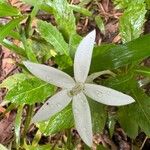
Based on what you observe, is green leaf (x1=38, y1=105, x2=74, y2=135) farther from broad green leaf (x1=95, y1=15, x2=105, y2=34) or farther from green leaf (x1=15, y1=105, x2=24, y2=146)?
broad green leaf (x1=95, y1=15, x2=105, y2=34)

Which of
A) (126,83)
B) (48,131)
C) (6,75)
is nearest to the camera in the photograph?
(126,83)

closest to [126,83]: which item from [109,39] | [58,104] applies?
[58,104]

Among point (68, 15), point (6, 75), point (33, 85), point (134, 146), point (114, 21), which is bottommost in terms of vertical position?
point (134, 146)

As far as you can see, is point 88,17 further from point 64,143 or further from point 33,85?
point 33,85

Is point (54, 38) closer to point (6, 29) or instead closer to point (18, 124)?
point (6, 29)

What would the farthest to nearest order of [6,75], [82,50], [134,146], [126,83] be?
[6,75] → [134,146] → [126,83] → [82,50]

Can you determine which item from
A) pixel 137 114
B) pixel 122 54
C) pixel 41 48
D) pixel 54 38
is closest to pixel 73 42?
pixel 54 38

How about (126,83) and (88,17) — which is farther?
(88,17)
